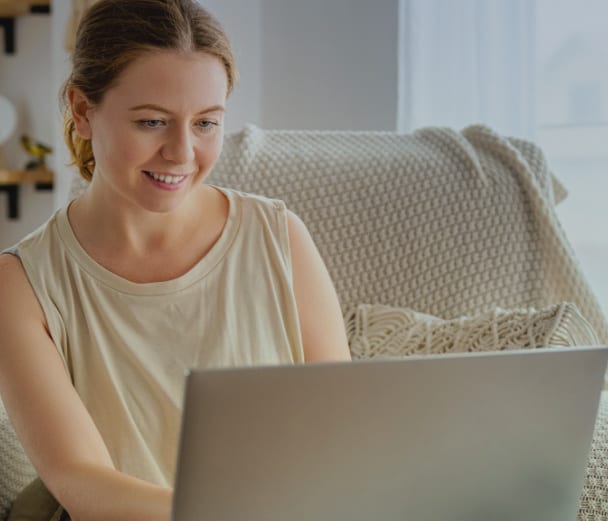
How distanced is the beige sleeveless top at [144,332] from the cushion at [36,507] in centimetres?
10

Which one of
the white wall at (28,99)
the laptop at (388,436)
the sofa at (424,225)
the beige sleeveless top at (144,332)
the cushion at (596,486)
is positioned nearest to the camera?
the laptop at (388,436)

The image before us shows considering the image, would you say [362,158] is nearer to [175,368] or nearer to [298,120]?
[175,368]

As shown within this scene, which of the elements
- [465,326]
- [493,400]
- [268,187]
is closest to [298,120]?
[268,187]

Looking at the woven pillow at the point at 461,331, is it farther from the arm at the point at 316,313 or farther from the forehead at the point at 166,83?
the forehead at the point at 166,83

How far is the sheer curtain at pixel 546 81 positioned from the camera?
2471 mm

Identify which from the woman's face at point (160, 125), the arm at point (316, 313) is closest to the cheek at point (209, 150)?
the woman's face at point (160, 125)

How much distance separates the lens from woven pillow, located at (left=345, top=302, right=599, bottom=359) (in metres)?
1.48

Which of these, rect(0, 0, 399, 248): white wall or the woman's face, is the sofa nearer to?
the woman's face

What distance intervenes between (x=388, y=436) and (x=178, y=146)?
1.84 ft

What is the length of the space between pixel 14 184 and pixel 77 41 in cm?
219

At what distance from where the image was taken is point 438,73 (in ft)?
8.64

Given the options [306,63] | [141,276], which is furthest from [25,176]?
[141,276]

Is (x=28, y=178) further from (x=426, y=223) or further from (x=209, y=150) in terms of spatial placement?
(x=209, y=150)

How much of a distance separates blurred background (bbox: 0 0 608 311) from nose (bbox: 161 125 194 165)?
1495 mm
